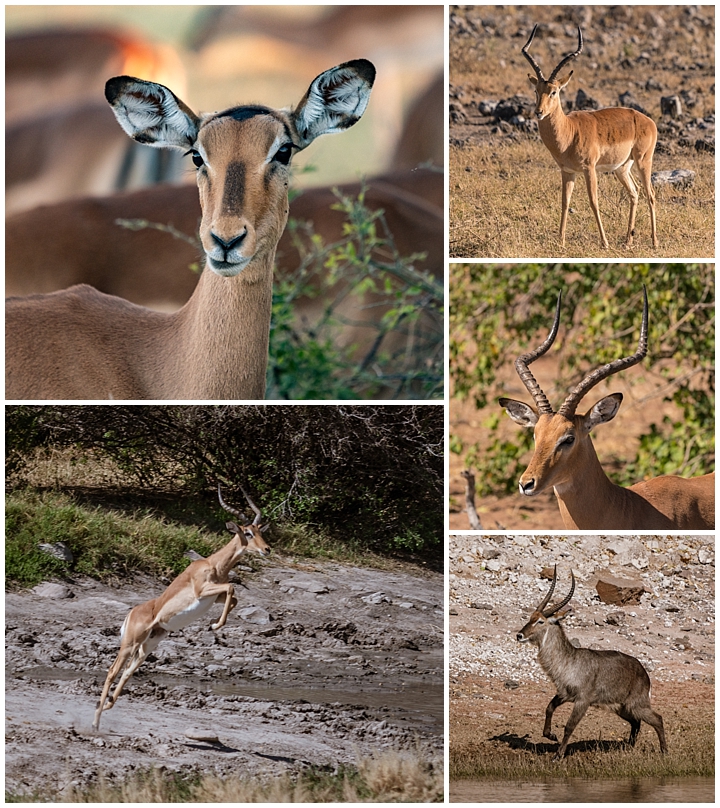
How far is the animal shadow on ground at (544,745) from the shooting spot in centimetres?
424

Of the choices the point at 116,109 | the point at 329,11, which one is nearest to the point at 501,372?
the point at 329,11

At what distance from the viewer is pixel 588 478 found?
4145mm

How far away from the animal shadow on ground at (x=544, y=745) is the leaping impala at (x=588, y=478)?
883mm

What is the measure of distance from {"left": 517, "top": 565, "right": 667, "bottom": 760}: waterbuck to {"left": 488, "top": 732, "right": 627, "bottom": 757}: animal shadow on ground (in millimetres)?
29

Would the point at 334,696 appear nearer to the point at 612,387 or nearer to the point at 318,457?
the point at 318,457

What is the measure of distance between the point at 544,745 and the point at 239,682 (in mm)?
1269

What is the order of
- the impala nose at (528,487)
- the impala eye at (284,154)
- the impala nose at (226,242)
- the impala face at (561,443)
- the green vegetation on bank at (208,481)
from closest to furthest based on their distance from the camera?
the impala nose at (226,242) < the impala eye at (284,154) < the impala nose at (528,487) < the impala face at (561,443) < the green vegetation on bank at (208,481)

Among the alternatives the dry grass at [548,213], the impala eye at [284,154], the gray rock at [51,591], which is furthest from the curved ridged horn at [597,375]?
the gray rock at [51,591]

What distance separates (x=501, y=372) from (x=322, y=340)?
1879mm

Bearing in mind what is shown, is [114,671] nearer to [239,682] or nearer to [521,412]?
[239,682]

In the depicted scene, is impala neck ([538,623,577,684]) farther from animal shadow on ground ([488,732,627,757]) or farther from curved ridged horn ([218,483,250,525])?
curved ridged horn ([218,483,250,525])

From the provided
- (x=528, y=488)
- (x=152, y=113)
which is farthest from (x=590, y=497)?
(x=152, y=113)

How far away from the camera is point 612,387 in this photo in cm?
728

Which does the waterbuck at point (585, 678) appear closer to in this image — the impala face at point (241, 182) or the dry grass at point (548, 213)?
the dry grass at point (548, 213)
